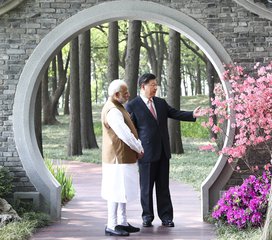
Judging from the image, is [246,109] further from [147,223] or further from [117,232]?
[117,232]

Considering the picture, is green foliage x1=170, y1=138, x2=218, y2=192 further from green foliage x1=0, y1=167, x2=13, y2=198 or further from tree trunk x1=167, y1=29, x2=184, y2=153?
green foliage x1=0, y1=167, x2=13, y2=198

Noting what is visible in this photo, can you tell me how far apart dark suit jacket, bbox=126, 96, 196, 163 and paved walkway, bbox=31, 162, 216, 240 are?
869 millimetres

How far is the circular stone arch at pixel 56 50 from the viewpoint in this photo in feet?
25.1

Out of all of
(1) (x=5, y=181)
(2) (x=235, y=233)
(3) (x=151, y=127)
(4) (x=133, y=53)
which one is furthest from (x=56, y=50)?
(4) (x=133, y=53)

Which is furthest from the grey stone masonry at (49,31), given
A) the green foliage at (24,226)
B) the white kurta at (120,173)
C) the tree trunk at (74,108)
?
the tree trunk at (74,108)

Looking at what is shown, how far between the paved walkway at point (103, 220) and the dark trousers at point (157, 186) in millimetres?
190

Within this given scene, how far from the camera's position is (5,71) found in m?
7.88

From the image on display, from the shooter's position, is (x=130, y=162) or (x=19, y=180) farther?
(x=19, y=180)

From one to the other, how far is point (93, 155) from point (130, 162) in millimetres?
9867

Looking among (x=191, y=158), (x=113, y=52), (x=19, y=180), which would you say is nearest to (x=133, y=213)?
Answer: (x=19, y=180)

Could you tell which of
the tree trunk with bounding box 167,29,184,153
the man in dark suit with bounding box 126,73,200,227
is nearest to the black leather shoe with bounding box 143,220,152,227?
the man in dark suit with bounding box 126,73,200,227

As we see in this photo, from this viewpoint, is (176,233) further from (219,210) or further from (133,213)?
(133,213)

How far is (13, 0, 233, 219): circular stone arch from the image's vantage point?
7.65 meters

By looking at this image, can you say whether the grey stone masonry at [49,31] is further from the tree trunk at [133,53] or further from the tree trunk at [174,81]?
the tree trunk at [174,81]
